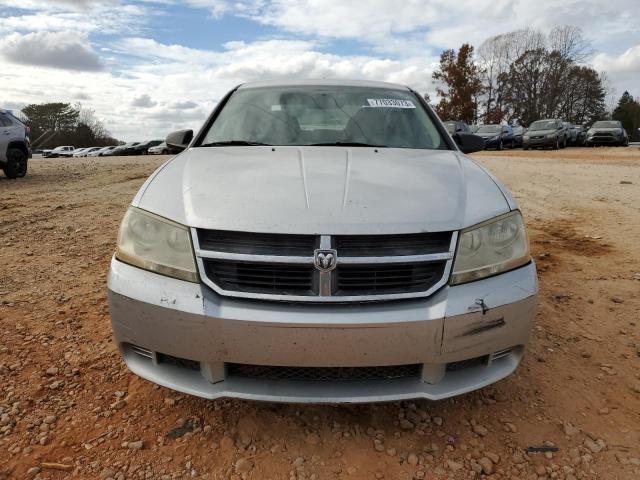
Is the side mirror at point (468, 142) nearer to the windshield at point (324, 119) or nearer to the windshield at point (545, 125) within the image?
the windshield at point (324, 119)

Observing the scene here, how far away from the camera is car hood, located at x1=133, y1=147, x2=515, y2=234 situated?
1769 millimetres

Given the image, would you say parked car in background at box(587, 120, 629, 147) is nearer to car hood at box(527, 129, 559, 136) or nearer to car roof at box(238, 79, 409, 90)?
car hood at box(527, 129, 559, 136)

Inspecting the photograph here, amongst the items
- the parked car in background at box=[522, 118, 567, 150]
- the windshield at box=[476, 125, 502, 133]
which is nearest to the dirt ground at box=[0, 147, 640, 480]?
the parked car in background at box=[522, 118, 567, 150]

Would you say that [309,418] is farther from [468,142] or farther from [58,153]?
[58,153]

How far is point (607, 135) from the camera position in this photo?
87.4 ft

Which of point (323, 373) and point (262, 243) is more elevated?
point (262, 243)

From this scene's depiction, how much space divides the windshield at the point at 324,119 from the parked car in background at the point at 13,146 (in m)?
9.47

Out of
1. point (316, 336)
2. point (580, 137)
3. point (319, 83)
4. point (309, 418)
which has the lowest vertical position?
point (580, 137)

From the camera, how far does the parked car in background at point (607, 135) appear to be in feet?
87.0

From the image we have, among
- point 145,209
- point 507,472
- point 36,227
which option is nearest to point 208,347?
point 145,209

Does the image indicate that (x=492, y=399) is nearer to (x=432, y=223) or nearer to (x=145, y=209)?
(x=432, y=223)

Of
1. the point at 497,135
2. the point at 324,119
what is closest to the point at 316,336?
the point at 324,119

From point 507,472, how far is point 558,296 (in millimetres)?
2038

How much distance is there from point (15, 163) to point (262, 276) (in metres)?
11.5
